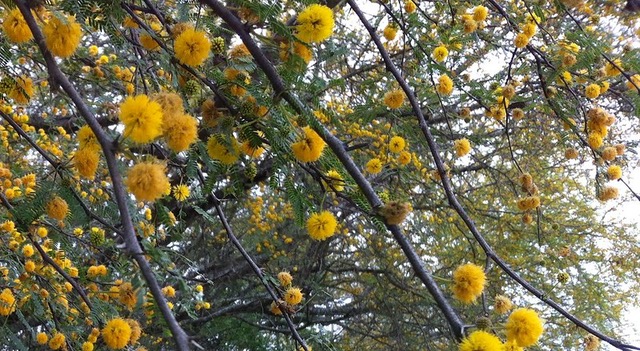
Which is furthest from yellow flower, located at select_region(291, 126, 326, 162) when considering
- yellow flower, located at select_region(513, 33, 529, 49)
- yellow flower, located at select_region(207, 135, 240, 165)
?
yellow flower, located at select_region(513, 33, 529, 49)

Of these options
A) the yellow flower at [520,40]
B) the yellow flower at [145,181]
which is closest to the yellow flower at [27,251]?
the yellow flower at [145,181]

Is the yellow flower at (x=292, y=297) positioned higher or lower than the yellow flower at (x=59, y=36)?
lower

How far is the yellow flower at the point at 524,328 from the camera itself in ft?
4.68

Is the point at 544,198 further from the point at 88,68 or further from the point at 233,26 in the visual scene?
the point at 233,26

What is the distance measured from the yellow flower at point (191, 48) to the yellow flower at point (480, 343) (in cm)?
103

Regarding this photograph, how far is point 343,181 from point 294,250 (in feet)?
16.6

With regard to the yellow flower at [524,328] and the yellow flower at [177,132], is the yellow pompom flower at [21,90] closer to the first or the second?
the yellow flower at [177,132]

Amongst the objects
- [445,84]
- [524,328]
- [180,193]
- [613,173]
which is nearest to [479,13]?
[445,84]

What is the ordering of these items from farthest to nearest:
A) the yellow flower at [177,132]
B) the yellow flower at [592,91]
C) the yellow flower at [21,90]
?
the yellow flower at [592,91], the yellow flower at [21,90], the yellow flower at [177,132]

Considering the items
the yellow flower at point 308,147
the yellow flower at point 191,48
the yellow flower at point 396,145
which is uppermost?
the yellow flower at point 396,145

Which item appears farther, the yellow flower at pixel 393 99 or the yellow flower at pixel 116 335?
the yellow flower at pixel 393 99

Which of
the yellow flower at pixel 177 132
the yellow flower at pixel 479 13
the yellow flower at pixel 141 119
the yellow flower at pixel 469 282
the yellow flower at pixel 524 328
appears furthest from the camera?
the yellow flower at pixel 479 13

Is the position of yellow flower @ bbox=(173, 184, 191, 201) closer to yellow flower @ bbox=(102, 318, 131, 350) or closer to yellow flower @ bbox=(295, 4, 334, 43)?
yellow flower @ bbox=(102, 318, 131, 350)

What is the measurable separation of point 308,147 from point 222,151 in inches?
11.6
